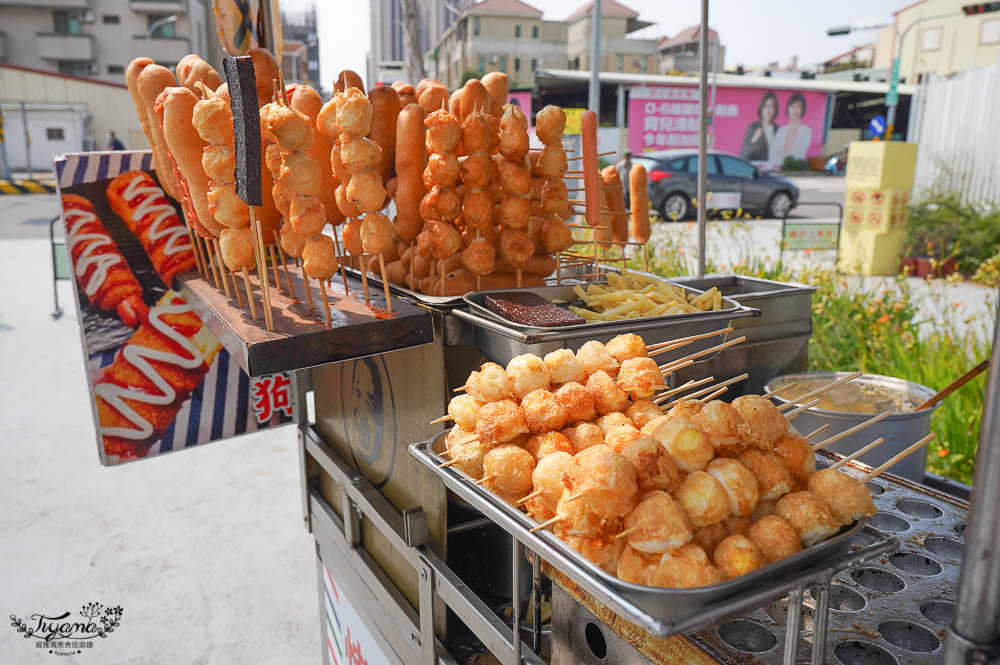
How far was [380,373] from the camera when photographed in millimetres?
2367

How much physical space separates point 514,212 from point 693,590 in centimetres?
165

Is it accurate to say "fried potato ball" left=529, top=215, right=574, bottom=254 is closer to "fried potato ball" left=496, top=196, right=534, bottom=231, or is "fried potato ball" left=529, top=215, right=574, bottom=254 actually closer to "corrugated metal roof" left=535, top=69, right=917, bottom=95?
"fried potato ball" left=496, top=196, right=534, bottom=231

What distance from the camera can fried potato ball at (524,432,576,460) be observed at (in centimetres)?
131

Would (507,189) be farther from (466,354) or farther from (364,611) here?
(364,611)

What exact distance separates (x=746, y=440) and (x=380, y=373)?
1.44 m

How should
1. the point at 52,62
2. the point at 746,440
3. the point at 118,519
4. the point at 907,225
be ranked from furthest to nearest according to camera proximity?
the point at 52,62 < the point at 907,225 < the point at 118,519 < the point at 746,440

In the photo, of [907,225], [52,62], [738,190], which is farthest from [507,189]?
[52,62]

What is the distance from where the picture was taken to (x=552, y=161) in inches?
95.5

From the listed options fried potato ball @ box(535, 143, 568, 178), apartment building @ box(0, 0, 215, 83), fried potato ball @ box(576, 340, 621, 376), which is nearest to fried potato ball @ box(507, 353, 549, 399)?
fried potato ball @ box(576, 340, 621, 376)

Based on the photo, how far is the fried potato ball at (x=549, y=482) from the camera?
45.4 inches

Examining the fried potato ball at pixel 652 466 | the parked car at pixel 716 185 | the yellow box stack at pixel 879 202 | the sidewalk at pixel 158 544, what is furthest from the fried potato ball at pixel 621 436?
the parked car at pixel 716 185

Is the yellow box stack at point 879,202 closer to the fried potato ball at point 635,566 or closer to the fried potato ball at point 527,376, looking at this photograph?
the fried potato ball at point 527,376

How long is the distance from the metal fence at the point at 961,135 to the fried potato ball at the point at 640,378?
12.3 meters

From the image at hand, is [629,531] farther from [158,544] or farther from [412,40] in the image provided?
[412,40]
